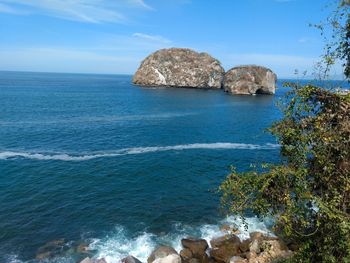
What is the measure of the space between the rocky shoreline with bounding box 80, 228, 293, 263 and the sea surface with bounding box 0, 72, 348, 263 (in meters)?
1.90

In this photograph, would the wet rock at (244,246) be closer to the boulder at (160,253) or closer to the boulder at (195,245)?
the boulder at (195,245)

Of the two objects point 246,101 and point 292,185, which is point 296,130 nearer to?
point 292,185

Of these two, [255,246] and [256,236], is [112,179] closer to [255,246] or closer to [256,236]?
[256,236]

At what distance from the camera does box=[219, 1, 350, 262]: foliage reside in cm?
1530

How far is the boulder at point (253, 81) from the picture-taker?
179 metres

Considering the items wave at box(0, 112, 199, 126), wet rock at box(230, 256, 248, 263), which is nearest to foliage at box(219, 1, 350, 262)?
wet rock at box(230, 256, 248, 263)

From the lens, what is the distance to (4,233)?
125ft

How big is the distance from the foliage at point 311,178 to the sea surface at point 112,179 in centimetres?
191

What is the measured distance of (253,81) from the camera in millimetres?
179875

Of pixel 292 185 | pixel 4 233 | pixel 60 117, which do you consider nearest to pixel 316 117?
pixel 292 185

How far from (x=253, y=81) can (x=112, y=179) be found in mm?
141174

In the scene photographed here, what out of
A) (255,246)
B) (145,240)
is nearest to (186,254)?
(145,240)

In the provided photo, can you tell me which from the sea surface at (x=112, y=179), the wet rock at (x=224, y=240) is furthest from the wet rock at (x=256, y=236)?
the sea surface at (x=112, y=179)

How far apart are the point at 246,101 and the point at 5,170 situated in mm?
117266
